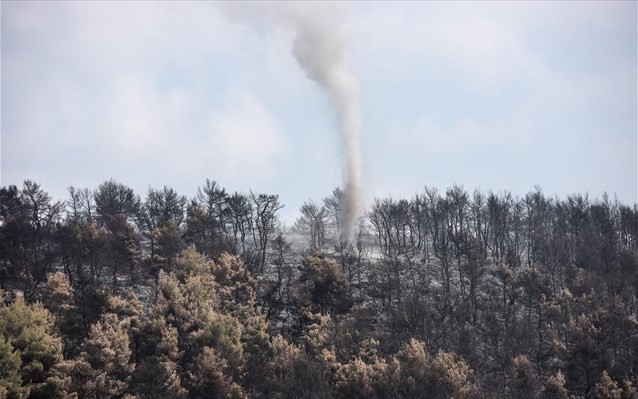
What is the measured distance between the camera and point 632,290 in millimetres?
64750

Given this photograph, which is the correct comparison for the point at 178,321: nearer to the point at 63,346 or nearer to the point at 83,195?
the point at 63,346

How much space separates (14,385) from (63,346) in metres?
7.55

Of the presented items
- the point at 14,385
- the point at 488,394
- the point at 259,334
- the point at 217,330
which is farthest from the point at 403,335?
the point at 14,385

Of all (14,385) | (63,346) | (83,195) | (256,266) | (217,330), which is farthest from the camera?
(83,195)

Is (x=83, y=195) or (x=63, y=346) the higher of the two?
(x=83, y=195)

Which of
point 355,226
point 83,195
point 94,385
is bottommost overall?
point 94,385

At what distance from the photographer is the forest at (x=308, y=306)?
4338cm

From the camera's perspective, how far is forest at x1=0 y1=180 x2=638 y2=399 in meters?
43.4

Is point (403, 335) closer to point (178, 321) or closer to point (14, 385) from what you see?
point (178, 321)

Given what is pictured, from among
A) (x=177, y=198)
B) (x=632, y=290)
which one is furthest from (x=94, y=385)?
(x=632, y=290)

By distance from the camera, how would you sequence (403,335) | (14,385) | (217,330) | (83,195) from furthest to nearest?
(83,195) → (403,335) → (217,330) → (14,385)

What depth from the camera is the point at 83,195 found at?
8881 centimetres

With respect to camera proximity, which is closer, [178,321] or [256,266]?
[178,321]

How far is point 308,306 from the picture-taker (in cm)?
5950
